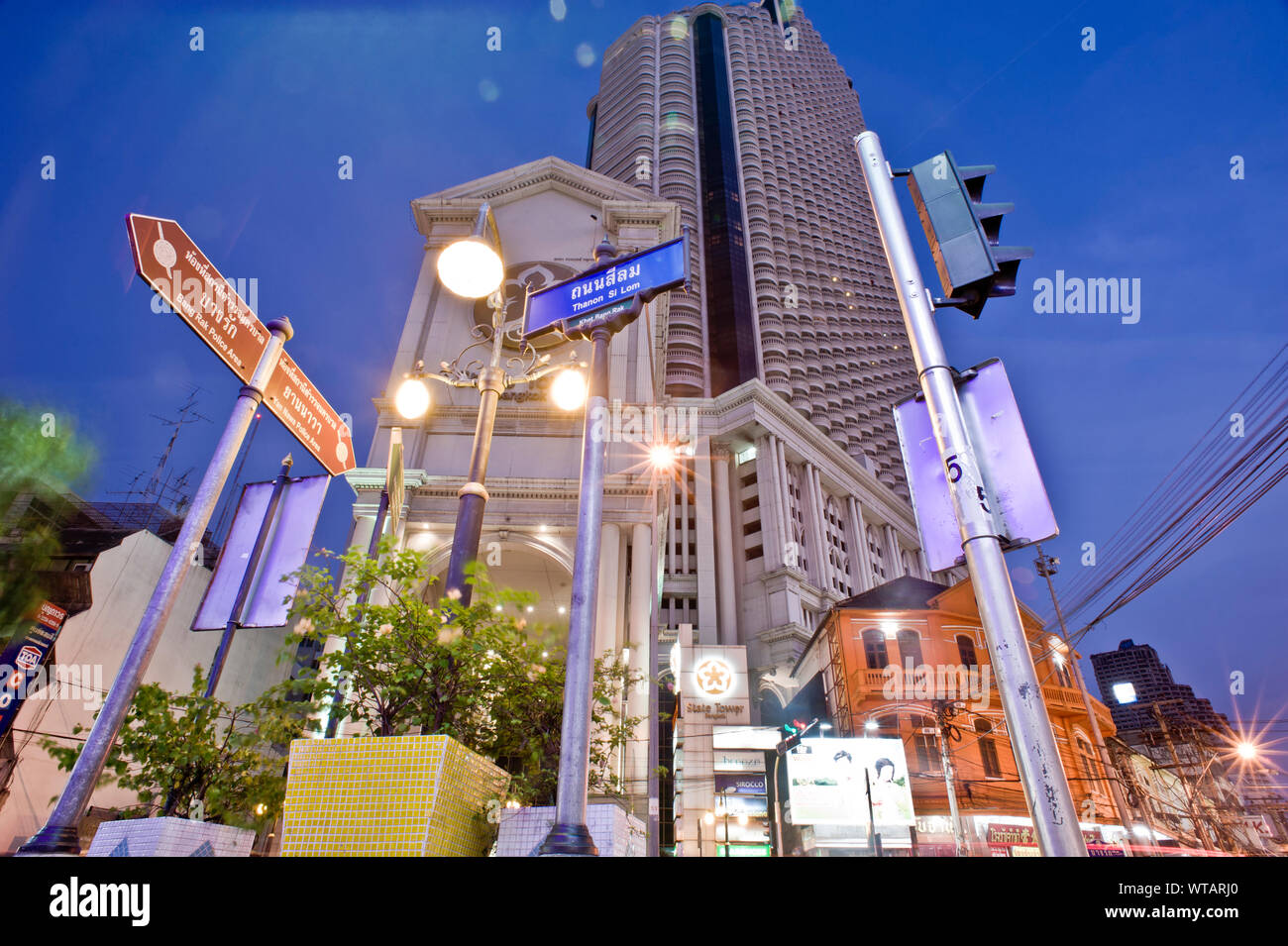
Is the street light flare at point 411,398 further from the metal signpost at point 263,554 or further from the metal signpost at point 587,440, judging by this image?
the metal signpost at point 587,440

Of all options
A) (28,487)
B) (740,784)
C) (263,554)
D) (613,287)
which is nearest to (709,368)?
(740,784)

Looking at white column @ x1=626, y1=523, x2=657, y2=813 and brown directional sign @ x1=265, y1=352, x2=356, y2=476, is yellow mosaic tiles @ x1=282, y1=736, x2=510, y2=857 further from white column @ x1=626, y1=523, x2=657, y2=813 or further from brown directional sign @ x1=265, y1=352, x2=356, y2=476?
white column @ x1=626, y1=523, x2=657, y2=813

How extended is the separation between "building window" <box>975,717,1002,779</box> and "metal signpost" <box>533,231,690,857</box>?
28.1m

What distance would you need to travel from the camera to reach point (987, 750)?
28.5m

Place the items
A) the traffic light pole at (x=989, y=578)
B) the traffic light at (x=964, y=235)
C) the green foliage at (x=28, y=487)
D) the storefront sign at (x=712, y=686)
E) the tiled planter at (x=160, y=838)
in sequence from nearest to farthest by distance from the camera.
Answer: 1. the traffic light pole at (x=989, y=578)
2. the traffic light at (x=964, y=235)
3. the tiled planter at (x=160, y=838)
4. the green foliage at (x=28, y=487)
5. the storefront sign at (x=712, y=686)

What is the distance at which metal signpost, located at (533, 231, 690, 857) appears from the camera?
14.3 feet

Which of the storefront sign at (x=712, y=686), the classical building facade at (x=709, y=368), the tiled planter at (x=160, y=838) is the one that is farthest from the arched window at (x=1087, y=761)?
the tiled planter at (x=160, y=838)

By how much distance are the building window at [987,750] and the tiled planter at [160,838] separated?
29416 millimetres

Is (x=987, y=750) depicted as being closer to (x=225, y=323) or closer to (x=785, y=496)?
(x=225, y=323)

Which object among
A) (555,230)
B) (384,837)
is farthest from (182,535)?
(555,230)

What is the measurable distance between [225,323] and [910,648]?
31.3 m

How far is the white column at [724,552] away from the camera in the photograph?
199 feet
